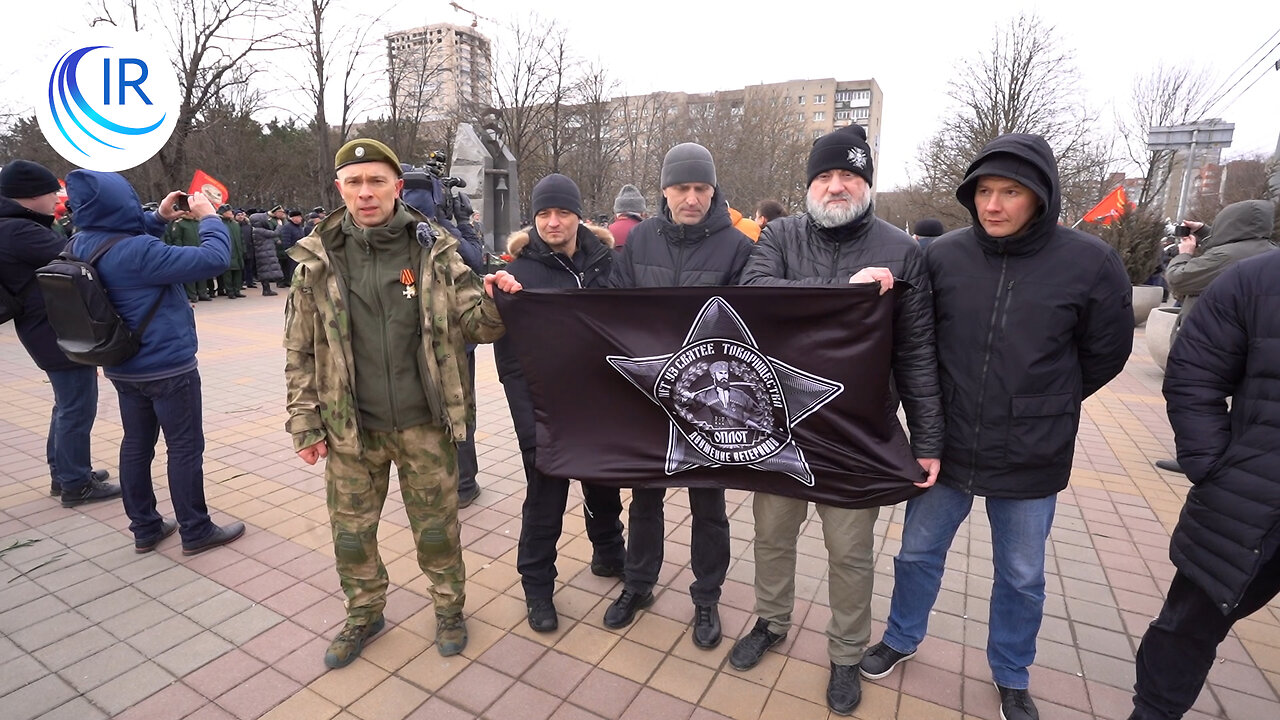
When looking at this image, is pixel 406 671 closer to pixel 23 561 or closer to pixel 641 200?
pixel 23 561

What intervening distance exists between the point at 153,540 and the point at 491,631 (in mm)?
2345

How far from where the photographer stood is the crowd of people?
2.24 metres

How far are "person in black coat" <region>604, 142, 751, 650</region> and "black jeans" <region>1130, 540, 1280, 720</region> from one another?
5.47 feet

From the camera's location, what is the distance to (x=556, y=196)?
3053mm

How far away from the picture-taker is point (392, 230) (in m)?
2.77

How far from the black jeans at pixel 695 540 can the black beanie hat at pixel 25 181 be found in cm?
419

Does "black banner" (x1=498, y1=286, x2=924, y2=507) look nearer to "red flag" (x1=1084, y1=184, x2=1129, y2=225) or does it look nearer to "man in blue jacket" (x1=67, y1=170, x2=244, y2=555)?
"man in blue jacket" (x1=67, y1=170, x2=244, y2=555)

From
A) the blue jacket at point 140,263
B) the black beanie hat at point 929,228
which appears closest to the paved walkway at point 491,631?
the blue jacket at point 140,263

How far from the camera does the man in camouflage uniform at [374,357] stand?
2.75 m

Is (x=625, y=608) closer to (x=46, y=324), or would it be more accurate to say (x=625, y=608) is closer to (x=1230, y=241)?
(x=46, y=324)

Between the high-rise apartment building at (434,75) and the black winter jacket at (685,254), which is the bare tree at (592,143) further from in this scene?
the black winter jacket at (685,254)

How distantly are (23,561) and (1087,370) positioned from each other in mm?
5605

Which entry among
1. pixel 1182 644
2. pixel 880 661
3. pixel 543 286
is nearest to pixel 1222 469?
pixel 1182 644

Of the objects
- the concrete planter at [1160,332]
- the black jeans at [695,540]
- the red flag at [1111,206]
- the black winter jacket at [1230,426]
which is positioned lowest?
the black jeans at [695,540]
